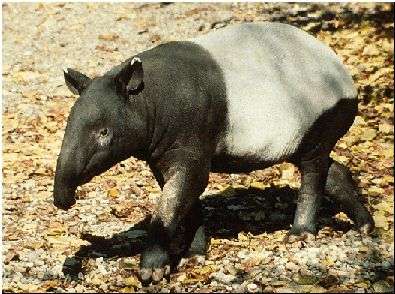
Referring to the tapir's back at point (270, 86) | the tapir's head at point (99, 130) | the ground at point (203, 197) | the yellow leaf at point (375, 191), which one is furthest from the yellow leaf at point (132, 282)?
the yellow leaf at point (375, 191)

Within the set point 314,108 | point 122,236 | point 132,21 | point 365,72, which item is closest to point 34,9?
point 132,21

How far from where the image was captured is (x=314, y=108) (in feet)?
17.6

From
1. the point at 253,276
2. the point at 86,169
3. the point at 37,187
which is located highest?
the point at 86,169

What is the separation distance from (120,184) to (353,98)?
2.90 metres

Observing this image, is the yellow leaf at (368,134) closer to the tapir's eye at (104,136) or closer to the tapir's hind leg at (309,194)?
the tapir's hind leg at (309,194)

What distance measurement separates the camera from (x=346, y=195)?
596 cm

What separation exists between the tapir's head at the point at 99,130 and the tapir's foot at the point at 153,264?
707 mm

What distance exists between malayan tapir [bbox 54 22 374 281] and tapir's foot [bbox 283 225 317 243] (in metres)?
0.27

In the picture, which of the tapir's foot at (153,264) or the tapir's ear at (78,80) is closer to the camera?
the tapir's ear at (78,80)

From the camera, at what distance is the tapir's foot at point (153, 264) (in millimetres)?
5059

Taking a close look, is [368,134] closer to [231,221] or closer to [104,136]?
[231,221]

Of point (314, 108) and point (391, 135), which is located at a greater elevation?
point (314, 108)

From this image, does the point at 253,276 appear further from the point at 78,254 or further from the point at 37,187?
the point at 37,187

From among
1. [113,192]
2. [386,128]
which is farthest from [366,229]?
[386,128]
